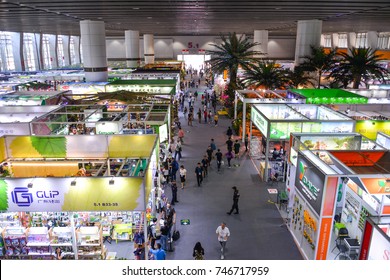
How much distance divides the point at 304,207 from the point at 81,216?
20.4 ft

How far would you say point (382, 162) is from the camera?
996 centimetres

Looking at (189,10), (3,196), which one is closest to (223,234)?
(3,196)

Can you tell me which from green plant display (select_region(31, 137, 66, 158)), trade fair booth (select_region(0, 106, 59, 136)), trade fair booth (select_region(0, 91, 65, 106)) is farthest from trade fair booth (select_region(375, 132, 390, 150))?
trade fair booth (select_region(0, 91, 65, 106))

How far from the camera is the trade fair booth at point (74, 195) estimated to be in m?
7.84

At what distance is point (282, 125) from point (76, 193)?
30.3ft

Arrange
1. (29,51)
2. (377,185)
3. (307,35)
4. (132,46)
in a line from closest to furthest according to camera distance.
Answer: (377,185), (307,35), (132,46), (29,51)

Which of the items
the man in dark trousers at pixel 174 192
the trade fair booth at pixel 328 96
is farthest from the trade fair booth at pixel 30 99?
the trade fair booth at pixel 328 96

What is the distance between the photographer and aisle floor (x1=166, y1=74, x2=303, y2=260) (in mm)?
9820

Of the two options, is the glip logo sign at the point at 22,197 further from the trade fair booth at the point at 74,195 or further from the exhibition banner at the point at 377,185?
the exhibition banner at the point at 377,185

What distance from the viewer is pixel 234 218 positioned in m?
11.8

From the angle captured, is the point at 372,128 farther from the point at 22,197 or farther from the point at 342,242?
the point at 22,197

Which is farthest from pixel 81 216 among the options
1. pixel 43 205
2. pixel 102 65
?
pixel 102 65

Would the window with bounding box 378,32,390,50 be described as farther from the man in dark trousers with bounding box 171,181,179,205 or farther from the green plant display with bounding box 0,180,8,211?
the green plant display with bounding box 0,180,8,211
